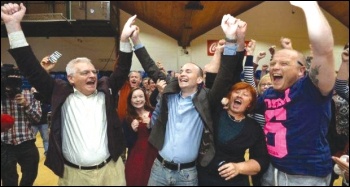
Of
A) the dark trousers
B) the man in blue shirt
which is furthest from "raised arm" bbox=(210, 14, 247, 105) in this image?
the dark trousers

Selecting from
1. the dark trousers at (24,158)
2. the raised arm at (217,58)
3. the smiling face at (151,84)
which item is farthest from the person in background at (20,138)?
the smiling face at (151,84)

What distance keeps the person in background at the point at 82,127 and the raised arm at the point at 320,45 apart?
1103mm

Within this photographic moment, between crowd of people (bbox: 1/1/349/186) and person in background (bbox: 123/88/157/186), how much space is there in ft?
1.83

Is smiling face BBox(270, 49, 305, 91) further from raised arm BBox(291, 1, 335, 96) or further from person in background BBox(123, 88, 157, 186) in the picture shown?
person in background BBox(123, 88, 157, 186)

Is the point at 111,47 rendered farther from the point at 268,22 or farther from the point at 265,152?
the point at 265,152

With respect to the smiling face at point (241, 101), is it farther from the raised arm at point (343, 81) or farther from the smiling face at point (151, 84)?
the smiling face at point (151, 84)

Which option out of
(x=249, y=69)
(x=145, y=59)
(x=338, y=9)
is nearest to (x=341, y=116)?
(x=249, y=69)

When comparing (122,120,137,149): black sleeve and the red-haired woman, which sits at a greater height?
the red-haired woman

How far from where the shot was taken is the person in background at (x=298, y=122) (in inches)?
61.3

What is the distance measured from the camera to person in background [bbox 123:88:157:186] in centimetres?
270

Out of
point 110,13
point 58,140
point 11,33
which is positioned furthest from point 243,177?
point 110,13

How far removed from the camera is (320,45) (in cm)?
134

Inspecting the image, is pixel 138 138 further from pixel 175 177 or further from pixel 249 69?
pixel 249 69

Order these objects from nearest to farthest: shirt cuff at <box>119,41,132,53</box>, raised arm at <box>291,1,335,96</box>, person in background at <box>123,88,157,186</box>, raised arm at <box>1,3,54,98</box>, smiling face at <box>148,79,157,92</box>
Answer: raised arm at <box>291,1,335,96</box>
raised arm at <box>1,3,54,98</box>
shirt cuff at <box>119,41,132,53</box>
person in background at <box>123,88,157,186</box>
smiling face at <box>148,79,157,92</box>
